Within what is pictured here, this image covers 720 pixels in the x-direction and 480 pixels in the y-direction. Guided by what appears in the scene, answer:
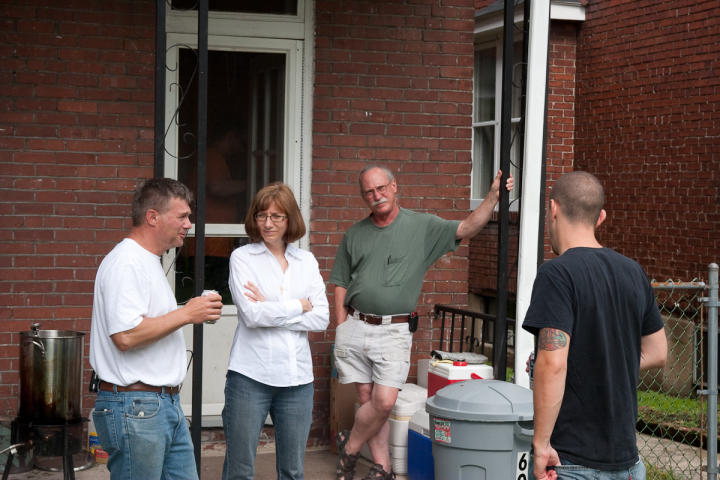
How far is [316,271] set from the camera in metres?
4.83

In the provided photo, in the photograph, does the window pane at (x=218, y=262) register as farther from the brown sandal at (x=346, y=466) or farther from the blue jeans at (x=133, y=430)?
the blue jeans at (x=133, y=430)

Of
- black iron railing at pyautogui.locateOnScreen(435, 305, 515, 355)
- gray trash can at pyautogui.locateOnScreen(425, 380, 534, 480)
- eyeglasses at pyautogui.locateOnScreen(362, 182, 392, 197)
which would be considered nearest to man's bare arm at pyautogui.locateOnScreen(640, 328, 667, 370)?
gray trash can at pyautogui.locateOnScreen(425, 380, 534, 480)

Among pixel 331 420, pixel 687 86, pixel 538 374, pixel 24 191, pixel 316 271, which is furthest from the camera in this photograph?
pixel 687 86

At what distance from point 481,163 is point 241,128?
19.2ft

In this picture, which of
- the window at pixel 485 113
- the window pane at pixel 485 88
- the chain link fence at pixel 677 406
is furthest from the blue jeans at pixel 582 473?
the window pane at pixel 485 88

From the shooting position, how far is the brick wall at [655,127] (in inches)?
389

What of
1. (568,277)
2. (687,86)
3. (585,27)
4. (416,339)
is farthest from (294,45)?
(585,27)

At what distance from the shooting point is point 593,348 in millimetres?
3195

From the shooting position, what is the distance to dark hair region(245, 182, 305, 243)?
4680 mm

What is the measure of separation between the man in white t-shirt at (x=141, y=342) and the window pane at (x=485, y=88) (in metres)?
8.60

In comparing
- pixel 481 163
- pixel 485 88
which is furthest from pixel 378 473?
pixel 485 88

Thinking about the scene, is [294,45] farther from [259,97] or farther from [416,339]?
[416,339]

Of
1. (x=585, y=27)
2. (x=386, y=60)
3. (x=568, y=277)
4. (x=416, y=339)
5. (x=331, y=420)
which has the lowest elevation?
(x=331, y=420)

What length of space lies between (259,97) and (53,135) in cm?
143
